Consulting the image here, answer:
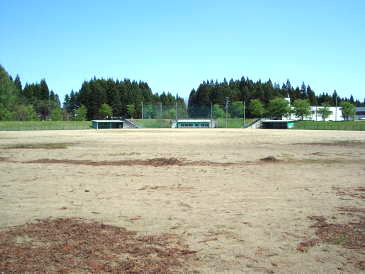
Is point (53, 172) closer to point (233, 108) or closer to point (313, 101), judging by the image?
point (233, 108)

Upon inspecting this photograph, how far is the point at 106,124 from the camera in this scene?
8350cm

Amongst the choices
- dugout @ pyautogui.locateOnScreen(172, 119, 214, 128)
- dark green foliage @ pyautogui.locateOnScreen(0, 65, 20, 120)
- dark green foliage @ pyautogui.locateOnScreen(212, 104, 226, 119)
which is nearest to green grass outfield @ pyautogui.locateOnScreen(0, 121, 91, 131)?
dark green foliage @ pyautogui.locateOnScreen(0, 65, 20, 120)

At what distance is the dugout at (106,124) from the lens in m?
81.9

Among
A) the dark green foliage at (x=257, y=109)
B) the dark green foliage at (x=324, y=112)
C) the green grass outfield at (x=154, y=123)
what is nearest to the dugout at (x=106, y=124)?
the green grass outfield at (x=154, y=123)

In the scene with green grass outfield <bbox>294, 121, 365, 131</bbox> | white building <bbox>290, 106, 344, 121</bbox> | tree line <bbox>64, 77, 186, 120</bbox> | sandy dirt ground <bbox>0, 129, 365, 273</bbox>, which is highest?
tree line <bbox>64, 77, 186, 120</bbox>

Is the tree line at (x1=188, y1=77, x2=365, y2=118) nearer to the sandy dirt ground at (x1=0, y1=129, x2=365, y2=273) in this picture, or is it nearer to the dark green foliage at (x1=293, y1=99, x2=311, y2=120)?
the dark green foliage at (x1=293, y1=99, x2=311, y2=120)

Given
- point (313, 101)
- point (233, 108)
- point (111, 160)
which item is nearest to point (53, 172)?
point (111, 160)

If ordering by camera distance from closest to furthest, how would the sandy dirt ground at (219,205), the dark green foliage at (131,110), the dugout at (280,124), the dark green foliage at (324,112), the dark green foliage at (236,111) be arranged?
the sandy dirt ground at (219,205) → the dugout at (280,124) → the dark green foliage at (236,111) → the dark green foliage at (324,112) → the dark green foliage at (131,110)

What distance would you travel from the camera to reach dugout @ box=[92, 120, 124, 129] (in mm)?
81900

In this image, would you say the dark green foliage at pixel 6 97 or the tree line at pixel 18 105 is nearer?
the dark green foliage at pixel 6 97

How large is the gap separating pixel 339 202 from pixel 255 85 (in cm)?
12990

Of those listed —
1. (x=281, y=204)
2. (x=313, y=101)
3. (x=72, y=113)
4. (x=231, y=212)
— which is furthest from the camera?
(x=313, y=101)

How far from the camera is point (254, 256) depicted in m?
4.77

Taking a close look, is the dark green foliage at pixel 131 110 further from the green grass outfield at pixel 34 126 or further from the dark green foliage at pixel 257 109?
the dark green foliage at pixel 257 109
